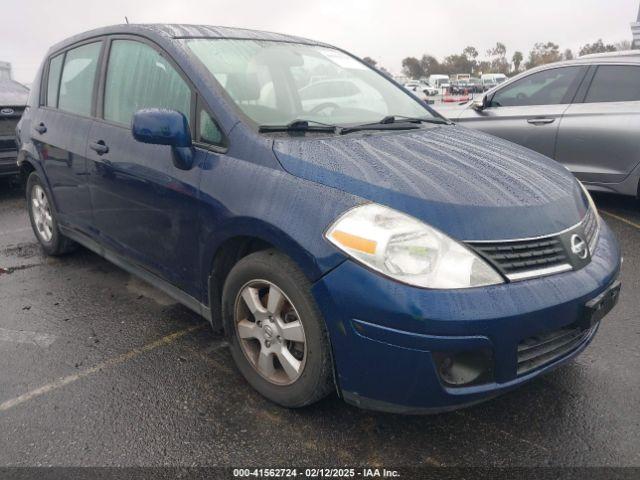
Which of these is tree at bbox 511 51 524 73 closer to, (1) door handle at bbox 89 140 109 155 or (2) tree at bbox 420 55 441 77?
(2) tree at bbox 420 55 441 77

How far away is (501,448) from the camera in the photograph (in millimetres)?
2121

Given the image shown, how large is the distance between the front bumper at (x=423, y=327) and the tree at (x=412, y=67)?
110m

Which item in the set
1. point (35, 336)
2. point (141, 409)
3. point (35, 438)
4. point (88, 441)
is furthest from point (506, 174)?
point (35, 336)

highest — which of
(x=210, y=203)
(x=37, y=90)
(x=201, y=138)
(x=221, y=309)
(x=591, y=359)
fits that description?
(x=37, y=90)

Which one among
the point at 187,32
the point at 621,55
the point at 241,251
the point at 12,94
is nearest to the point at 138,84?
the point at 187,32

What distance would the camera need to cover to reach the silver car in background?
200 inches

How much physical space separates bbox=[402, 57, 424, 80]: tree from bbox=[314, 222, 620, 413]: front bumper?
110303 millimetres

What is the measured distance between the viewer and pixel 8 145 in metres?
6.44

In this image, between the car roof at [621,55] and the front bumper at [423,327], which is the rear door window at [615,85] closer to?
the car roof at [621,55]

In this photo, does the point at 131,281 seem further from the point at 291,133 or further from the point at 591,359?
the point at 591,359

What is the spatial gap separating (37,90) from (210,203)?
2.85 metres

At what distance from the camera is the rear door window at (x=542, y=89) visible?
552 centimetres

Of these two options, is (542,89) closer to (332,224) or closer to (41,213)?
(332,224)

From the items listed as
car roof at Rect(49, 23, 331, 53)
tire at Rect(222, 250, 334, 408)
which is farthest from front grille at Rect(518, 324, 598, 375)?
car roof at Rect(49, 23, 331, 53)
